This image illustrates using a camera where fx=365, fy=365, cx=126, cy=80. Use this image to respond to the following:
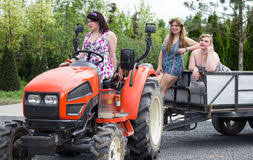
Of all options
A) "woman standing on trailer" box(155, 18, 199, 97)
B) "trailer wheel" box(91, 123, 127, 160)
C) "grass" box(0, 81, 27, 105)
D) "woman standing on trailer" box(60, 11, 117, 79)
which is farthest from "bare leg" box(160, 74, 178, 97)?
"grass" box(0, 81, 27, 105)

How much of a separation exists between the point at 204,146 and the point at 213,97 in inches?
41.2

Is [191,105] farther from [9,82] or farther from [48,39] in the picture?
[48,39]

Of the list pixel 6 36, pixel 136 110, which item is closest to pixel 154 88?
pixel 136 110

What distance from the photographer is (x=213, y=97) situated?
5680 millimetres

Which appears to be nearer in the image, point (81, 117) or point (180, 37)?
point (81, 117)

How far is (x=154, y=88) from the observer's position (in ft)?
16.8

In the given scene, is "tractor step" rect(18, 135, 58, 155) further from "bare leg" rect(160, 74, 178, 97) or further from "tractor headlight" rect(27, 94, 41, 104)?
"bare leg" rect(160, 74, 178, 97)

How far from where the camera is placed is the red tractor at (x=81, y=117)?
368cm

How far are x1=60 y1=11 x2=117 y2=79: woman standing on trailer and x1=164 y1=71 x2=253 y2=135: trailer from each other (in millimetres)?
1528

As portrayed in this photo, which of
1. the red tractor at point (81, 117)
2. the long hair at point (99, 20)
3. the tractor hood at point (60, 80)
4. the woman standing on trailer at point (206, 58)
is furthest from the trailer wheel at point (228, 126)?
the tractor hood at point (60, 80)

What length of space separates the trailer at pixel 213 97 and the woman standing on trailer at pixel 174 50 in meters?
0.18

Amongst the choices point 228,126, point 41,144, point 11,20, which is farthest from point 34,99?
point 11,20

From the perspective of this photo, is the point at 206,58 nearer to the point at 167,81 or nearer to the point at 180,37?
the point at 180,37

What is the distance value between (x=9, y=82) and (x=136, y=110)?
45.9ft
